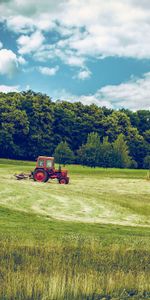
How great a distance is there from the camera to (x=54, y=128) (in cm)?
11712

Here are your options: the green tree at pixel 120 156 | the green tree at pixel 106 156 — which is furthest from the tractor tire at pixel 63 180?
the green tree at pixel 120 156

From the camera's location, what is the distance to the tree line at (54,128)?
106062mm

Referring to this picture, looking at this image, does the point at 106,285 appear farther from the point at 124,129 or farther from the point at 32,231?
the point at 124,129

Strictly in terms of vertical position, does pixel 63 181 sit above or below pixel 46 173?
below

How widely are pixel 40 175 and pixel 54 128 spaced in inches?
2811

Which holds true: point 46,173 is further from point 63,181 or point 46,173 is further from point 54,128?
point 54,128

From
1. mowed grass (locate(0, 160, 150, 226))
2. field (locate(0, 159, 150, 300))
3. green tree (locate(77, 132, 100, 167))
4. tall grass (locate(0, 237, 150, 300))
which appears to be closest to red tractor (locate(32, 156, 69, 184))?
mowed grass (locate(0, 160, 150, 226))

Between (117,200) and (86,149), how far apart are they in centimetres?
5945

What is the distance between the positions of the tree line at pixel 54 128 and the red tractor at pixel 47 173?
164 ft

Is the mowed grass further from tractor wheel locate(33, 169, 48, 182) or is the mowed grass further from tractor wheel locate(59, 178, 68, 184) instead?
tractor wheel locate(59, 178, 68, 184)

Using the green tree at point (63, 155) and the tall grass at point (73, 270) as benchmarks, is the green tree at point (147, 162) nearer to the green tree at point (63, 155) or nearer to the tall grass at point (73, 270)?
the green tree at point (63, 155)

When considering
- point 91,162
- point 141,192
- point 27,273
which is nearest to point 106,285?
point 27,273

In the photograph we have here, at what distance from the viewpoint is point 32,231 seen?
59.1 ft

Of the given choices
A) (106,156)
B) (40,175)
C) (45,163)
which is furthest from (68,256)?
(106,156)
